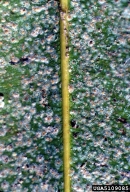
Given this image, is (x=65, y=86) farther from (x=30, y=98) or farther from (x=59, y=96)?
(x=30, y=98)

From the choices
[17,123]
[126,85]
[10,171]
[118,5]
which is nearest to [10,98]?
[17,123]

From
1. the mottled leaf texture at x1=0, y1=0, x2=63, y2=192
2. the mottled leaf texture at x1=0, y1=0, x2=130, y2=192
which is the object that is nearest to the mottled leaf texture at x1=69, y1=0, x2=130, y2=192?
the mottled leaf texture at x1=0, y1=0, x2=130, y2=192

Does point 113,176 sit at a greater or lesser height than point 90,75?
lesser

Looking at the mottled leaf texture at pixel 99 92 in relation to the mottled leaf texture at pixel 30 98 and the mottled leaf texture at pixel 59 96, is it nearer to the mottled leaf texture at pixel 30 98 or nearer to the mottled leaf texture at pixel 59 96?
the mottled leaf texture at pixel 59 96

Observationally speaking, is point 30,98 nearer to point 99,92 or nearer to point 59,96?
point 59,96

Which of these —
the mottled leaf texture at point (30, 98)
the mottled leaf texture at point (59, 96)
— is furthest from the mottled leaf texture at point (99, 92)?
the mottled leaf texture at point (30, 98)

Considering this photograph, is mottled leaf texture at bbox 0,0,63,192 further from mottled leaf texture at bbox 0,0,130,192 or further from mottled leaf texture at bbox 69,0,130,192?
mottled leaf texture at bbox 69,0,130,192

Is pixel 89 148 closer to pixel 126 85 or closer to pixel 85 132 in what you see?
pixel 85 132

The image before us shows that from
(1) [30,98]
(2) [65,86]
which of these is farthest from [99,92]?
(1) [30,98]
